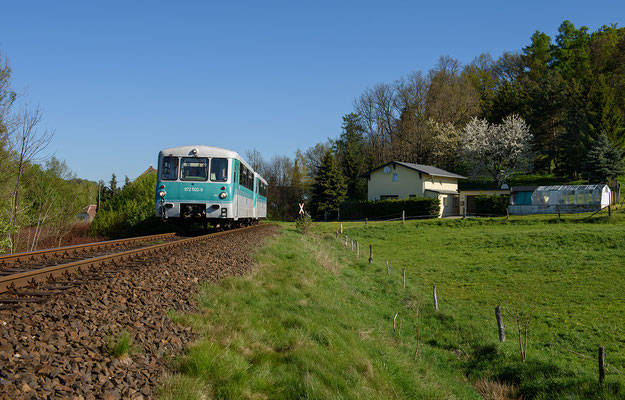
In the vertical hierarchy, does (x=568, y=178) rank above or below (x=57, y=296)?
above

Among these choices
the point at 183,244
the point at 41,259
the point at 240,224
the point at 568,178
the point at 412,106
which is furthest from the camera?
the point at 412,106

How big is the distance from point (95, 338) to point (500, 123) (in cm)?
6568

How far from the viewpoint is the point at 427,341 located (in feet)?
36.2

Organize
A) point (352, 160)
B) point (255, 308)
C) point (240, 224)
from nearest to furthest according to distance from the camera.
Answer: point (255, 308) < point (240, 224) < point (352, 160)

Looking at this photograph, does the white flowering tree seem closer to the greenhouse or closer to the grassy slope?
the greenhouse

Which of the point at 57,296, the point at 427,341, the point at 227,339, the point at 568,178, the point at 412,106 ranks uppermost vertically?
the point at 412,106

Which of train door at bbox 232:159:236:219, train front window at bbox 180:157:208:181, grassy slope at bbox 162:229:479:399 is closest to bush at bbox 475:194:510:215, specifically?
train door at bbox 232:159:236:219

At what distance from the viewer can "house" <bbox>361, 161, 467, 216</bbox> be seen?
46.9 metres

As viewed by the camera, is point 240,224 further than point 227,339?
Yes

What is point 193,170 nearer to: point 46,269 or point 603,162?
point 46,269

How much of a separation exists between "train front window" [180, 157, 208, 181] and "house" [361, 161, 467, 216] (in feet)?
110

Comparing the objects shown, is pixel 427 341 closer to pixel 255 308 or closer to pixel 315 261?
pixel 315 261

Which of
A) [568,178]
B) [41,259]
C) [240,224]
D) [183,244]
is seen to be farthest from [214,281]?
[568,178]

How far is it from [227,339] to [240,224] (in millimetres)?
18190
